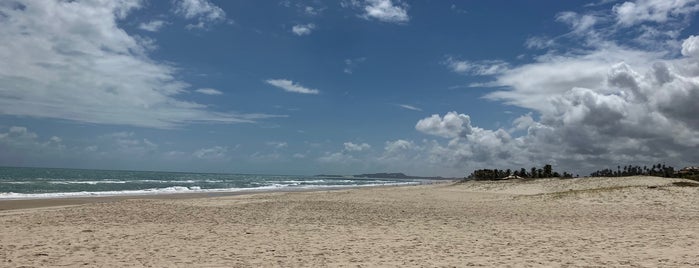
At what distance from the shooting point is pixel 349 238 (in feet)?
45.3

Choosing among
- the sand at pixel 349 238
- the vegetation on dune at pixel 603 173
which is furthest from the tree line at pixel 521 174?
the sand at pixel 349 238

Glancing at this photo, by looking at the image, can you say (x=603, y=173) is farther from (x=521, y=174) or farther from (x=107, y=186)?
(x=107, y=186)

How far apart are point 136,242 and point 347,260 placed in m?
6.04

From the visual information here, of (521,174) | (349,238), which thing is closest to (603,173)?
(521,174)

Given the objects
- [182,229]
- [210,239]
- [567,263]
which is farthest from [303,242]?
[567,263]

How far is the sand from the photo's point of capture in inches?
409

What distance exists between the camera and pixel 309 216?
20.2m

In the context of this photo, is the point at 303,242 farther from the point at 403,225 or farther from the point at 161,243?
the point at 403,225

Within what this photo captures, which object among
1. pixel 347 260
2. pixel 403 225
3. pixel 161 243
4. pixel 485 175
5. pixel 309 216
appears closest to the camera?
pixel 347 260

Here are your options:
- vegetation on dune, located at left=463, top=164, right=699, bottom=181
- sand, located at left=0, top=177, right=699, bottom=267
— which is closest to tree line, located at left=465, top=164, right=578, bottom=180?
vegetation on dune, located at left=463, top=164, right=699, bottom=181

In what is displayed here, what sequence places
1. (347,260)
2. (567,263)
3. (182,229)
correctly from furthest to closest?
(182,229)
(347,260)
(567,263)

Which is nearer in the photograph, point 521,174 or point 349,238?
point 349,238

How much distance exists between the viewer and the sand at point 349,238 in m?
10.4

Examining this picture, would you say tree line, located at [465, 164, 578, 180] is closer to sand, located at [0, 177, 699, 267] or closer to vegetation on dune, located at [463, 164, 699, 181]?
vegetation on dune, located at [463, 164, 699, 181]
